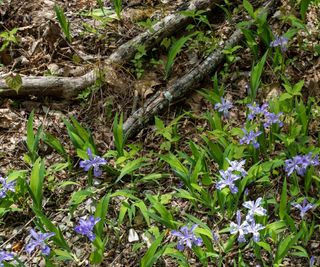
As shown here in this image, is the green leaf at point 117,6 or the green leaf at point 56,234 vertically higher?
the green leaf at point 117,6

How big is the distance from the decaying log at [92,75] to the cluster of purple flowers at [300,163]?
49.8 inches

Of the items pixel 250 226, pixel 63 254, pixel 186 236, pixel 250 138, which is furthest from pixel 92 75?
pixel 250 226

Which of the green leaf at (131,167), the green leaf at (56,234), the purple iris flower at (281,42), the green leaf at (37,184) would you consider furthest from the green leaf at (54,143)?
the purple iris flower at (281,42)

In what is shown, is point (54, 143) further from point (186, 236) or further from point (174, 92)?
point (186, 236)

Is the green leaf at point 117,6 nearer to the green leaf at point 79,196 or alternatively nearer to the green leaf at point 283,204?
the green leaf at point 79,196

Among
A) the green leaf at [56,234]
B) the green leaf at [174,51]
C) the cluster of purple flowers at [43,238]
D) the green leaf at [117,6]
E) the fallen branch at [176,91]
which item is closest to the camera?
the cluster of purple flowers at [43,238]

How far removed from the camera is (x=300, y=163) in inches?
90.4

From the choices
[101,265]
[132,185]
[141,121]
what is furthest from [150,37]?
[101,265]

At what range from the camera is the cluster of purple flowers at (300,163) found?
90.1 inches

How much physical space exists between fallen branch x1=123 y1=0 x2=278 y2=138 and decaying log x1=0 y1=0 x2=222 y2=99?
335mm

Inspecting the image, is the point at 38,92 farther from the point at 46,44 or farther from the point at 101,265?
the point at 101,265

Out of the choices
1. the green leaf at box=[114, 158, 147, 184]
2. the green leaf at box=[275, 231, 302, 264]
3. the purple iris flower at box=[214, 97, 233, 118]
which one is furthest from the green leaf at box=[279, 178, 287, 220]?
the green leaf at box=[114, 158, 147, 184]

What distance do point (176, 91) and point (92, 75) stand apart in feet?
1.73

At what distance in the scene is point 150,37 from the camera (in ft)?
10.2
